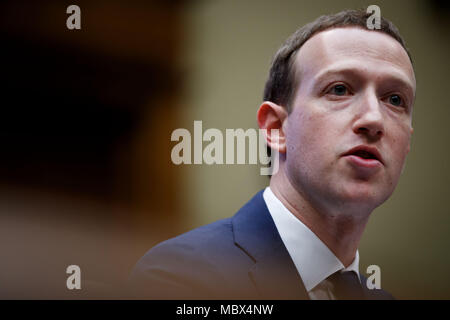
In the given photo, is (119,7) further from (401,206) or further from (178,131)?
(401,206)

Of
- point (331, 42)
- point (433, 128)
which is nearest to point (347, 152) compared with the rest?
point (331, 42)

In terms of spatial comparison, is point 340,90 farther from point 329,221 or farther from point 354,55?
point 329,221

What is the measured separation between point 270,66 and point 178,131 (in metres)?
0.49

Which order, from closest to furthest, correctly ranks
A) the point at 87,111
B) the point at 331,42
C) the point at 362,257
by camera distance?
the point at 331,42, the point at 87,111, the point at 362,257

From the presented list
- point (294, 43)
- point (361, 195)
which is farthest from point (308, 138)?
point (294, 43)

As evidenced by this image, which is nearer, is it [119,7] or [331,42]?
[331,42]

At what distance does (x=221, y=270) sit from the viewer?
1.77m

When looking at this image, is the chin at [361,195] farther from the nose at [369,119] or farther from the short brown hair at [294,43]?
the short brown hair at [294,43]

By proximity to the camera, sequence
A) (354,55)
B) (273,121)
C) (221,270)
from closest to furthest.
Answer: (221,270)
(354,55)
(273,121)

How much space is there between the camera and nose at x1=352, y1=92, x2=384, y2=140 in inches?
69.7

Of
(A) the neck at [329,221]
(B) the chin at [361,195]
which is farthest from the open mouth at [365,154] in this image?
(A) the neck at [329,221]

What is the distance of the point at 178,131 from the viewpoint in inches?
84.0

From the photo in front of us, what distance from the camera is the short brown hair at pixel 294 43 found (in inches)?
77.4

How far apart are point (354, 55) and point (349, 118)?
25 centimetres
